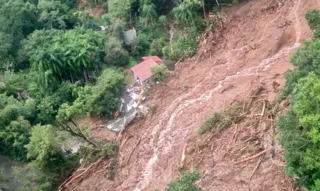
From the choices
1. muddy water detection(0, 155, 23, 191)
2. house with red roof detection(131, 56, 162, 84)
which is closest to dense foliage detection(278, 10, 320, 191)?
house with red roof detection(131, 56, 162, 84)

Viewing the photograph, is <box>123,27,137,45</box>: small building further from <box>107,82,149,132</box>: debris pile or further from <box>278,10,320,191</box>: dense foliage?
<box>278,10,320,191</box>: dense foliage

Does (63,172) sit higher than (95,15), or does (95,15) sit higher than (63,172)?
(95,15)

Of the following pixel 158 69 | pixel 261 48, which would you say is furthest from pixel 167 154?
pixel 261 48

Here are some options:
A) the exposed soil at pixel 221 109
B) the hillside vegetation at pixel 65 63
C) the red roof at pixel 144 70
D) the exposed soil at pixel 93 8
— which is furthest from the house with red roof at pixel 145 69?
the exposed soil at pixel 93 8

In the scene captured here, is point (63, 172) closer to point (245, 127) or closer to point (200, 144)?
point (200, 144)

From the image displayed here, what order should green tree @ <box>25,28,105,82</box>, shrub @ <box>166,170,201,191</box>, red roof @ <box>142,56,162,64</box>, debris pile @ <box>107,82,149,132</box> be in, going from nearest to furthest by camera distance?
shrub @ <box>166,170,201,191</box> → debris pile @ <box>107,82,149,132</box> → red roof @ <box>142,56,162,64</box> → green tree @ <box>25,28,105,82</box>

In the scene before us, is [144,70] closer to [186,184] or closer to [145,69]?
[145,69]

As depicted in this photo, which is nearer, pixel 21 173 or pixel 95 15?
pixel 21 173
